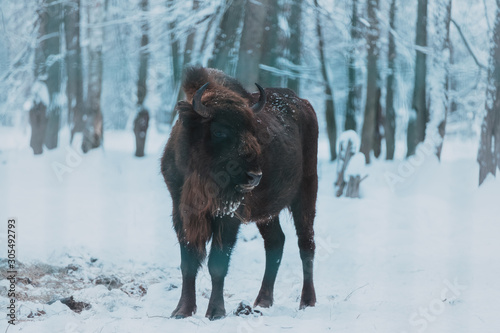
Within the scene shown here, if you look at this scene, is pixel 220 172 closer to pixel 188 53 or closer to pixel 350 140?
pixel 350 140

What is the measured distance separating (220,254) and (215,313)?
18.7 inches

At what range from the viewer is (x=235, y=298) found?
19.0 ft

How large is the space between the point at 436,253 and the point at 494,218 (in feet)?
6.82

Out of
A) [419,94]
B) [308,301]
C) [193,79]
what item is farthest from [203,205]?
[419,94]

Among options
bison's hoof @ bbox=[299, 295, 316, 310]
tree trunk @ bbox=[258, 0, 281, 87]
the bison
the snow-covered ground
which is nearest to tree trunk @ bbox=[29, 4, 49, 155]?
the snow-covered ground

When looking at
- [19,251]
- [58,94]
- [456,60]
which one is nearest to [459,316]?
[19,251]

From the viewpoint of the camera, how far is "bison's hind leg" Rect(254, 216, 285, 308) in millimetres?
5656

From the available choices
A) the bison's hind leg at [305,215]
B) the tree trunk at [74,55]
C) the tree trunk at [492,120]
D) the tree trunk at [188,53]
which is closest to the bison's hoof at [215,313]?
the bison's hind leg at [305,215]

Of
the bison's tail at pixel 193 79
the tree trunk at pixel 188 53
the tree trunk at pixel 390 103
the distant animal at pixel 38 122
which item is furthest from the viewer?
the distant animal at pixel 38 122

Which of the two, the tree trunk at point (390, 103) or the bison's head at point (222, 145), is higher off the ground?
the tree trunk at point (390, 103)

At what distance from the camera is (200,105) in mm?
4586

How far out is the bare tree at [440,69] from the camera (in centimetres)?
1378

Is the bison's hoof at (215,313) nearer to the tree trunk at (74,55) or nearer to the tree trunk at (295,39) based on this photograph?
the tree trunk at (295,39)

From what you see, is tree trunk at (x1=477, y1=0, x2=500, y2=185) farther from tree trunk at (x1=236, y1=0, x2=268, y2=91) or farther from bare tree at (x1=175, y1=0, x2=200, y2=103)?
bare tree at (x1=175, y1=0, x2=200, y2=103)
